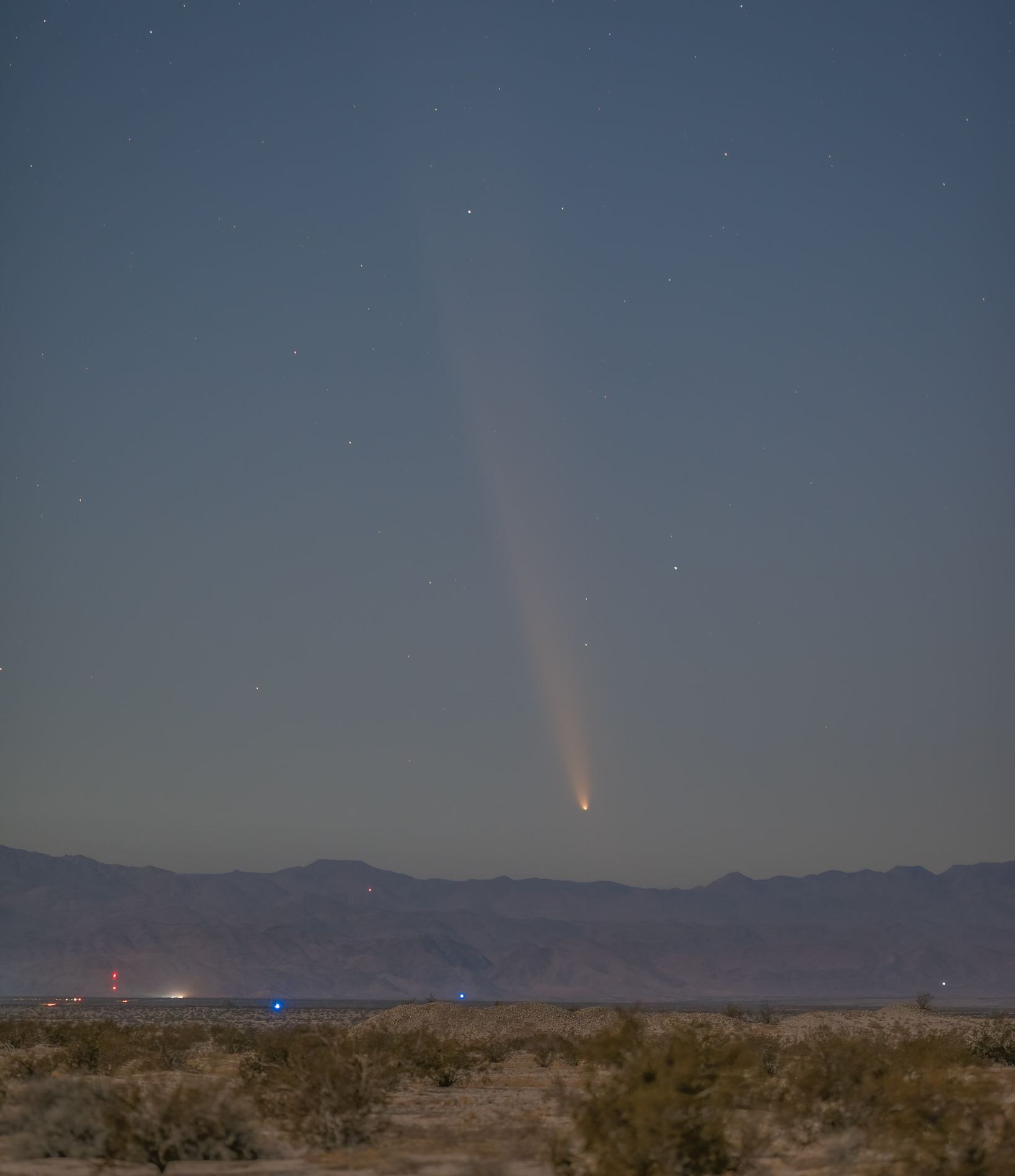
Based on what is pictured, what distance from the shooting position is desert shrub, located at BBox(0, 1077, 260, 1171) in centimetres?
1677

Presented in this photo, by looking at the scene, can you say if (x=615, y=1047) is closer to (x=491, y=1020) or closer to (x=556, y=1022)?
(x=491, y=1020)

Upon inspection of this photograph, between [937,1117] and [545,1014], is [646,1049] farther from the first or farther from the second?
[545,1014]

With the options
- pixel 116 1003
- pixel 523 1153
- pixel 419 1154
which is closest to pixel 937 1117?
pixel 523 1153

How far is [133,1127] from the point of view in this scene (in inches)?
673

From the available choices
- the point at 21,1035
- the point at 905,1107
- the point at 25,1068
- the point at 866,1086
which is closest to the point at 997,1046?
the point at 866,1086

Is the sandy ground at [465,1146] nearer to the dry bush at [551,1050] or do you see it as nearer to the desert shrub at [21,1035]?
the dry bush at [551,1050]

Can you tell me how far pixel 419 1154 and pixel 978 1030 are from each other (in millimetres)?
34460

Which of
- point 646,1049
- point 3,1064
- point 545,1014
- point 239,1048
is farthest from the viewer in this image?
point 545,1014

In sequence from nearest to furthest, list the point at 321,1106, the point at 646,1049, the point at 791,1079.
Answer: the point at 646,1049 < the point at 321,1106 < the point at 791,1079

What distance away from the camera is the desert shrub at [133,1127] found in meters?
16.8

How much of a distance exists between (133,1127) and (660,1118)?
7255 millimetres

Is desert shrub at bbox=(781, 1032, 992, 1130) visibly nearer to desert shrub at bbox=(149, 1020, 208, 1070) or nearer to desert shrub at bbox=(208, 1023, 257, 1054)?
desert shrub at bbox=(149, 1020, 208, 1070)

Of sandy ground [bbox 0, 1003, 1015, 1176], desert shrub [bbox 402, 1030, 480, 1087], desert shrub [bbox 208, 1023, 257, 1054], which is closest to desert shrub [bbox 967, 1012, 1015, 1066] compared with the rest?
sandy ground [bbox 0, 1003, 1015, 1176]

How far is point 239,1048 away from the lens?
44.5m
